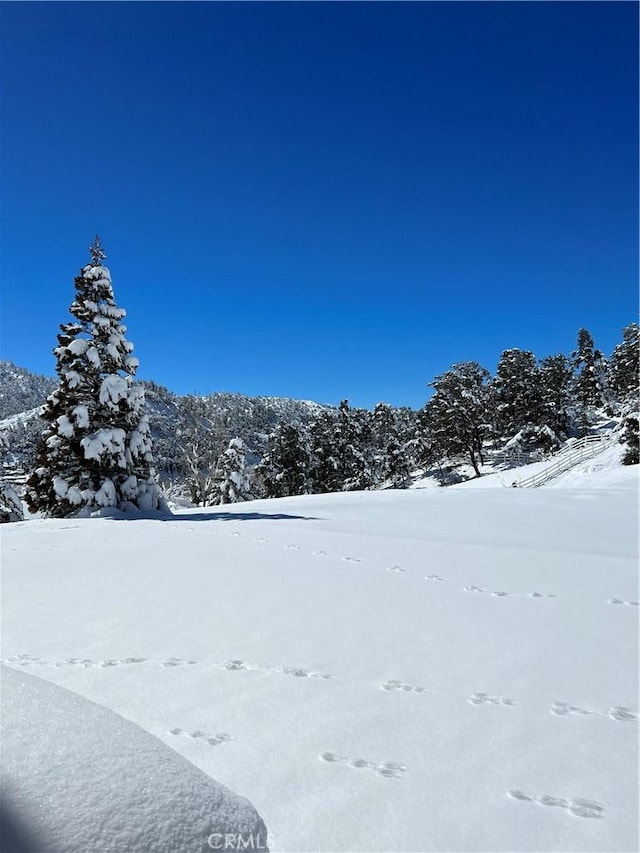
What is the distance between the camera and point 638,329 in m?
44.3

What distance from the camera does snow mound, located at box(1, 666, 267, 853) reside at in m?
1.48

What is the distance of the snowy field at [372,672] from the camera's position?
228 centimetres

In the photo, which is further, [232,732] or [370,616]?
[370,616]

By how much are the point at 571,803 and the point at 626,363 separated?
168ft

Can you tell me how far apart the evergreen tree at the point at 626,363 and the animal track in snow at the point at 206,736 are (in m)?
46.6

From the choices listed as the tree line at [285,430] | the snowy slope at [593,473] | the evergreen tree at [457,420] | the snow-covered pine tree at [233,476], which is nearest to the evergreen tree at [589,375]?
the tree line at [285,430]

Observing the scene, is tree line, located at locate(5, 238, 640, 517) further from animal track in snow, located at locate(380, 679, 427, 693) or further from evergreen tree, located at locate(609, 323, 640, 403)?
animal track in snow, located at locate(380, 679, 427, 693)

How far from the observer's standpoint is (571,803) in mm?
2314

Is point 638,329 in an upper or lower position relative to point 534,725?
upper

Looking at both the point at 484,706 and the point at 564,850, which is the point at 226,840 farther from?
the point at 484,706

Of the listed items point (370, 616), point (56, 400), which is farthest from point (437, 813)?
point (56, 400)

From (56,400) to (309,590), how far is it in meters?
12.0

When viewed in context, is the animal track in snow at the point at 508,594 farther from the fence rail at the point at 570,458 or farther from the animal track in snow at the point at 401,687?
the fence rail at the point at 570,458

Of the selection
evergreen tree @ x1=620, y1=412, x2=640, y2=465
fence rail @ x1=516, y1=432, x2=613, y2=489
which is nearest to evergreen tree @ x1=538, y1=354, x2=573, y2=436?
fence rail @ x1=516, y1=432, x2=613, y2=489
